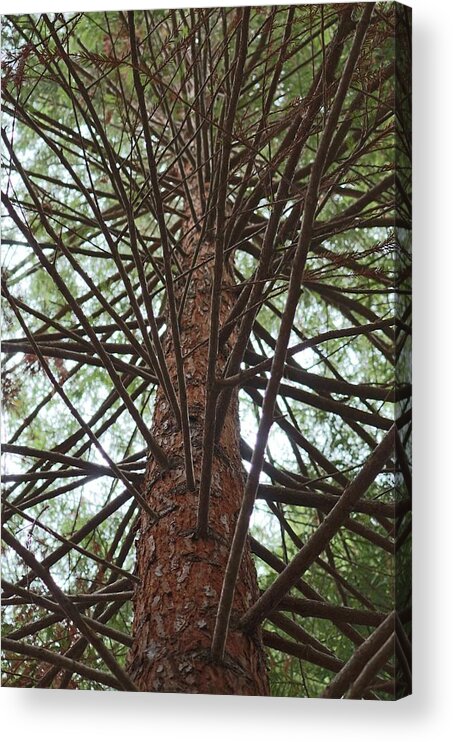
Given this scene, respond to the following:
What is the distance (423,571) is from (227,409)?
1.45 ft

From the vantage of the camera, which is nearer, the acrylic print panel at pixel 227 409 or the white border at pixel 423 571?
the acrylic print panel at pixel 227 409

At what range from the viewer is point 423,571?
1.50 m

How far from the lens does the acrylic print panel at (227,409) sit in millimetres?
1336

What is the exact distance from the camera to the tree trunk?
4.36ft

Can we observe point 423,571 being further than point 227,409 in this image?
No

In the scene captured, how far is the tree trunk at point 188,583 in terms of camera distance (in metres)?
1.33

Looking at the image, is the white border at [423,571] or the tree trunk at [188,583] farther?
the white border at [423,571]

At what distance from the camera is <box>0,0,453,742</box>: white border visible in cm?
147

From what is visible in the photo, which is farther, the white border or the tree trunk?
the white border

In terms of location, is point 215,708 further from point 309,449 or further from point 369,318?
point 369,318

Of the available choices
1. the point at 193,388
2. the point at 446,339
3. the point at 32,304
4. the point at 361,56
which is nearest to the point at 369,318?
the point at 446,339

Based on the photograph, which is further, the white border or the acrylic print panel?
the white border

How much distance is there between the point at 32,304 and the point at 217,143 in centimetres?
52

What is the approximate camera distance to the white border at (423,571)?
147cm
